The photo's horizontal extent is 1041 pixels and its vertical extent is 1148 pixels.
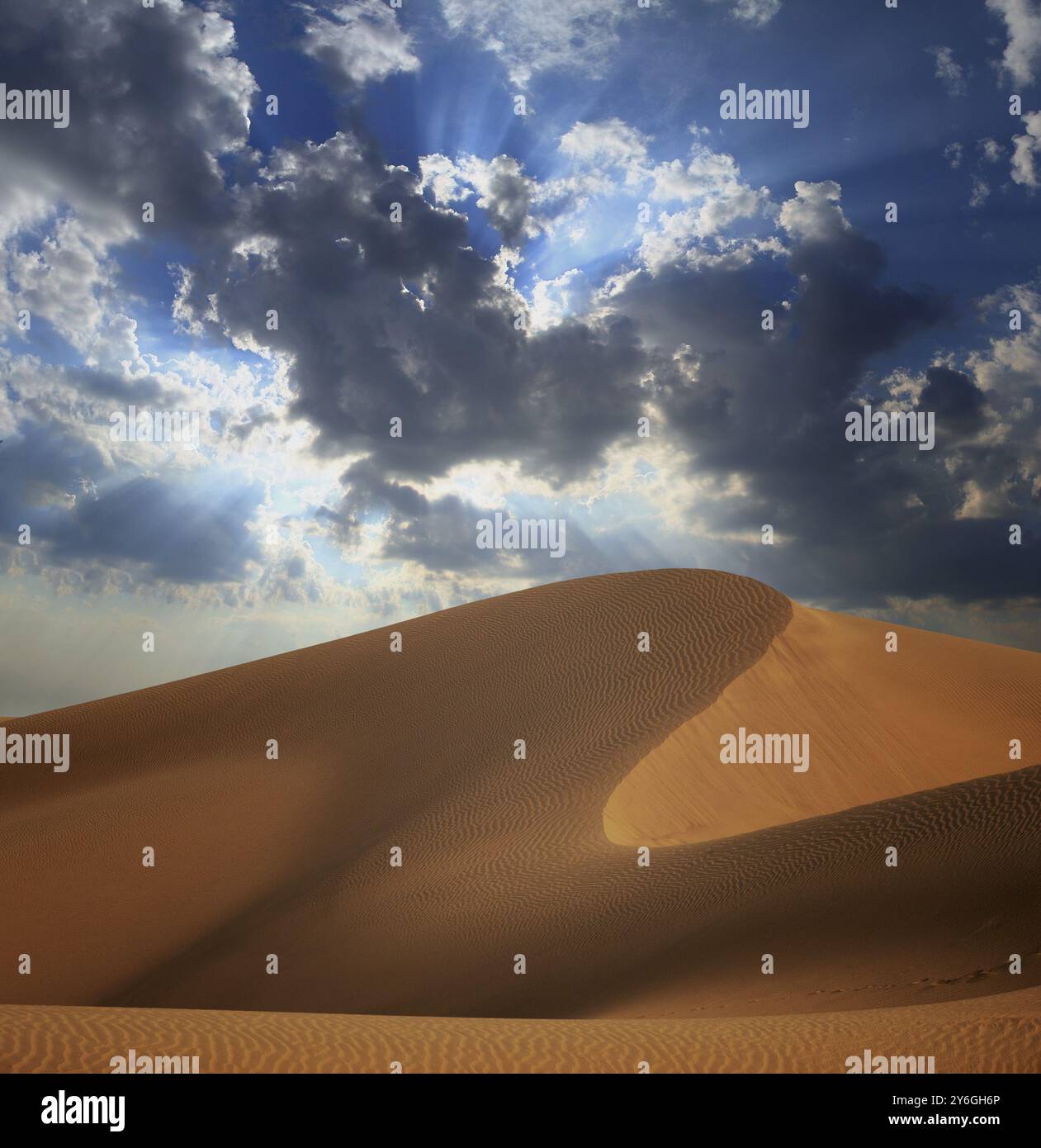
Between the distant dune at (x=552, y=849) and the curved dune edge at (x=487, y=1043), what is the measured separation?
0.03 m

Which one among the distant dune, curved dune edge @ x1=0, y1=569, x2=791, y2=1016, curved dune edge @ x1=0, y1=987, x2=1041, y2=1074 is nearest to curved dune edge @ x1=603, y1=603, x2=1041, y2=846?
the distant dune

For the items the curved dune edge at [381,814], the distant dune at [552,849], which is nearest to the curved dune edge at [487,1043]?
the distant dune at [552,849]

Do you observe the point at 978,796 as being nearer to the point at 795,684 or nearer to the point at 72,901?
the point at 795,684

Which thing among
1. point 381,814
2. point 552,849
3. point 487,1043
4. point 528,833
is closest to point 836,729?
point 528,833

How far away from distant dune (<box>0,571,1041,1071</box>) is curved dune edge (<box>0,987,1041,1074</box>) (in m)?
0.03

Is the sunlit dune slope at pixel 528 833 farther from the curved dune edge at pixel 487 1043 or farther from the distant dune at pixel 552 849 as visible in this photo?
the curved dune edge at pixel 487 1043

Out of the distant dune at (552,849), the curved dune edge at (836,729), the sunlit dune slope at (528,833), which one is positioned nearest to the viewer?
the distant dune at (552,849)

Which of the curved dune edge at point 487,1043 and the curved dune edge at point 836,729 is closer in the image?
the curved dune edge at point 487,1043

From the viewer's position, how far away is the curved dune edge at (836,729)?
58.4 feet

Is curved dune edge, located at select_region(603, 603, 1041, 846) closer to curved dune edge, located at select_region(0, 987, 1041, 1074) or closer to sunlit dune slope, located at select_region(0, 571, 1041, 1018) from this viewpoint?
sunlit dune slope, located at select_region(0, 571, 1041, 1018)

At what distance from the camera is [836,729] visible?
2297cm

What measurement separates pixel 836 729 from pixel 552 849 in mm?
11169

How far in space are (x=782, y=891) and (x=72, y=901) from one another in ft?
47.7
